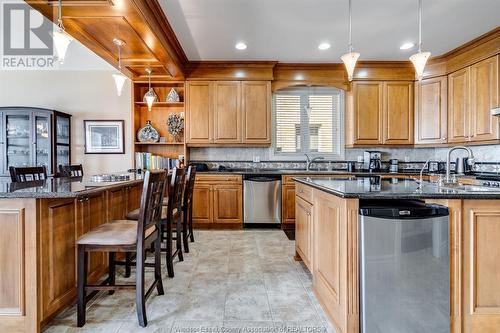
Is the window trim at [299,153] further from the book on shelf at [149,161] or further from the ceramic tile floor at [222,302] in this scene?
the ceramic tile floor at [222,302]

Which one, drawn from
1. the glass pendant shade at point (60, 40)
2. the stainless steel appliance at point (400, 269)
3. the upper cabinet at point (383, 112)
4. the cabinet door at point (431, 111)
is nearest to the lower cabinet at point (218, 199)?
the upper cabinet at point (383, 112)

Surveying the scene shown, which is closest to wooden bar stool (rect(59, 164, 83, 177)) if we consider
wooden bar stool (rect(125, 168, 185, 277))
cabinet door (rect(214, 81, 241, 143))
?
wooden bar stool (rect(125, 168, 185, 277))

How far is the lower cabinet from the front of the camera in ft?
14.7

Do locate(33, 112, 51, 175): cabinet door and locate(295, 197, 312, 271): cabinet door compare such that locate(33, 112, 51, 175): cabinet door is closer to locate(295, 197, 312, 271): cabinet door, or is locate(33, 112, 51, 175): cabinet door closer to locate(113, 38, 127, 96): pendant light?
locate(113, 38, 127, 96): pendant light

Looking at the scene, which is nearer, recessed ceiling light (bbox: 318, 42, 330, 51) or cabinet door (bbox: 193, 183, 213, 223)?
recessed ceiling light (bbox: 318, 42, 330, 51)

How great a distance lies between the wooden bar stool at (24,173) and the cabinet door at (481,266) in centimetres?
337

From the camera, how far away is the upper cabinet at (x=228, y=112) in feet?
15.5

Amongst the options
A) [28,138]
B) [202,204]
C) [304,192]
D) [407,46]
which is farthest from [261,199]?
[28,138]

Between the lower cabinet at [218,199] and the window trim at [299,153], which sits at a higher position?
the window trim at [299,153]

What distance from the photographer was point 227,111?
472 centimetres

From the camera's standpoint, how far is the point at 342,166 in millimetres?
5180

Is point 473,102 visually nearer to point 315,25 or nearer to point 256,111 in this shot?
point 315,25

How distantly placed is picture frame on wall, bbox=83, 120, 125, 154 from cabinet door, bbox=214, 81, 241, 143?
6.27 feet

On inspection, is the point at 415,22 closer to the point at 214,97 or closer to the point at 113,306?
the point at 214,97
